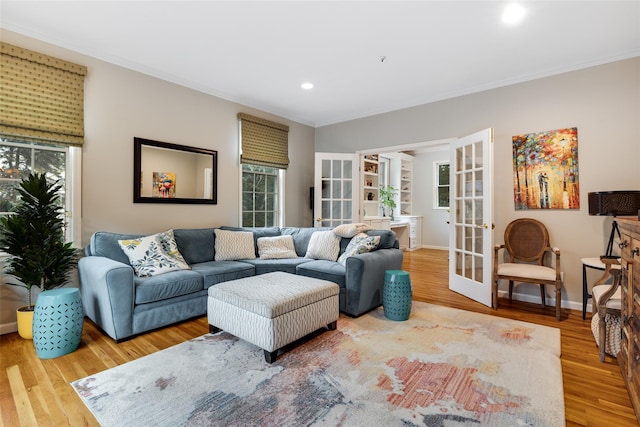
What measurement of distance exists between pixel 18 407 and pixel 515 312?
12.9 feet

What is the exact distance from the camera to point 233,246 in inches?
146

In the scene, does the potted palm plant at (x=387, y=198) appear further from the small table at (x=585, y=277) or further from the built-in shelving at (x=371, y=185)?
the small table at (x=585, y=277)

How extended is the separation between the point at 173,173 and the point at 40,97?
1.32 meters

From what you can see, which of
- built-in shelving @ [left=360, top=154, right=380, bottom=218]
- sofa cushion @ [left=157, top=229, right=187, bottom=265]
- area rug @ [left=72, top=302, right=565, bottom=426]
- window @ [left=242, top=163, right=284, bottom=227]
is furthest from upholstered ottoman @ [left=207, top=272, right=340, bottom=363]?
built-in shelving @ [left=360, top=154, right=380, bottom=218]

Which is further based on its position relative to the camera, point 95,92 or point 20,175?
point 95,92

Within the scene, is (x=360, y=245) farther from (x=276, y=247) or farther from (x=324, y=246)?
(x=276, y=247)

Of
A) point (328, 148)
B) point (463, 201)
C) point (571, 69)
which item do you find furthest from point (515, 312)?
point (328, 148)

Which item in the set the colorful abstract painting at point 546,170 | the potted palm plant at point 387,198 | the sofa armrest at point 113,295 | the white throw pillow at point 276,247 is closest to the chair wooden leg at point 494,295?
the colorful abstract painting at point 546,170

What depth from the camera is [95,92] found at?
306cm

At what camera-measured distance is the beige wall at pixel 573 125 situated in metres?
3.00

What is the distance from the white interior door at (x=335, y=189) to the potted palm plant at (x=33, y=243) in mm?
3250

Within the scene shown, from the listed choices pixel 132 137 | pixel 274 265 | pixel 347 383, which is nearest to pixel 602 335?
Answer: pixel 347 383

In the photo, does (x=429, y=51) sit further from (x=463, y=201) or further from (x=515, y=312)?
(x=515, y=312)

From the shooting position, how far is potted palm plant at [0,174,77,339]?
2.41 meters
